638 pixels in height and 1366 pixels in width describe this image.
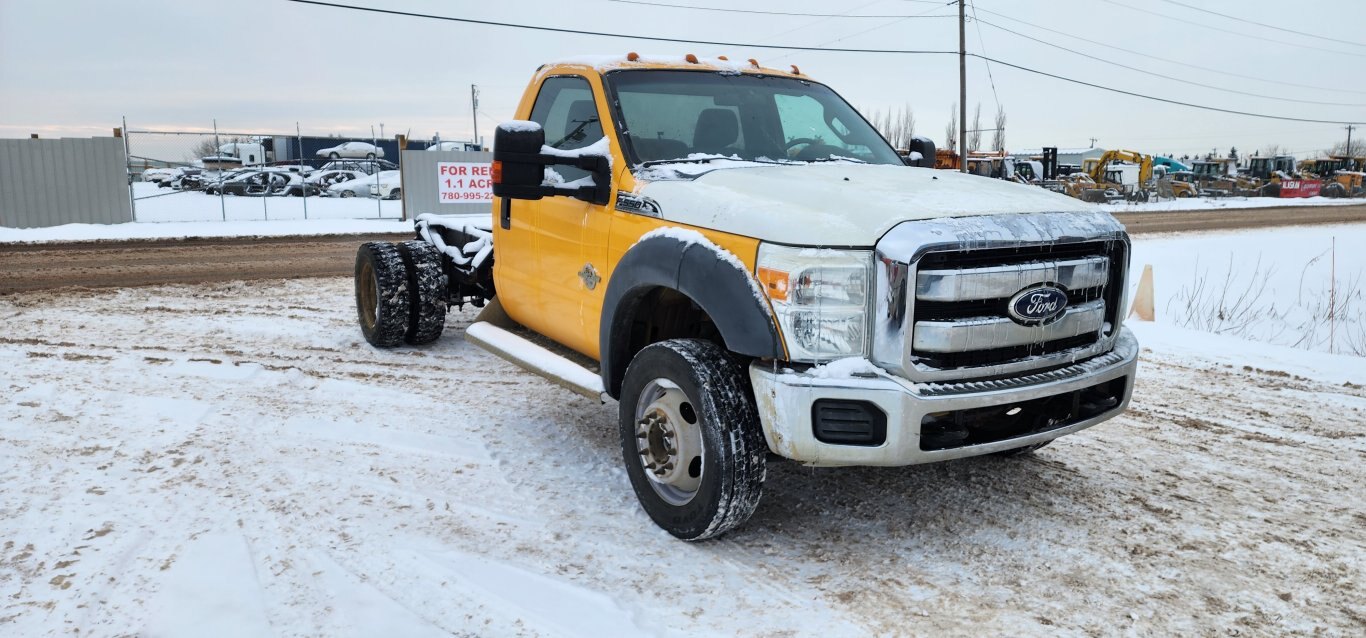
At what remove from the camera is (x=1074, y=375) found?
12.2ft

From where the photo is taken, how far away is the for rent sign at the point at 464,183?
20.5 meters

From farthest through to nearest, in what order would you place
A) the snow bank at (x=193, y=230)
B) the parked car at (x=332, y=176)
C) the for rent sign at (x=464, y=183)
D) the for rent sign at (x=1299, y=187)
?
the for rent sign at (x=1299, y=187) → the parked car at (x=332, y=176) → the for rent sign at (x=464, y=183) → the snow bank at (x=193, y=230)

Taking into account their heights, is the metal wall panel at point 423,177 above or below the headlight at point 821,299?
above

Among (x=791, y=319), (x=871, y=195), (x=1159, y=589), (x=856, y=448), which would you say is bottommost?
(x=1159, y=589)

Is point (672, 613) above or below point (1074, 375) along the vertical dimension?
below

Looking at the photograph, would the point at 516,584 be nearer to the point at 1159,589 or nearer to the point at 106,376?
the point at 1159,589

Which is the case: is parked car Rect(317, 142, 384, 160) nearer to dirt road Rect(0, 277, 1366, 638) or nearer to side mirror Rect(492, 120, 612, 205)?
dirt road Rect(0, 277, 1366, 638)

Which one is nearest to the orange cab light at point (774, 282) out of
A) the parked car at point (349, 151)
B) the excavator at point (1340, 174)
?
the parked car at point (349, 151)

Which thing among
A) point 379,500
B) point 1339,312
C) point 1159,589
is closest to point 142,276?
point 379,500

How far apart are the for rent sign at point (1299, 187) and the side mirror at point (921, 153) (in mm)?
47038

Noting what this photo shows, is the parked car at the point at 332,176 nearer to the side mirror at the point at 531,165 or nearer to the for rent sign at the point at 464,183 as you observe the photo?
the for rent sign at the point at 464,183

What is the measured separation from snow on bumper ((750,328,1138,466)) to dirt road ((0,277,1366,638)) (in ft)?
1.69

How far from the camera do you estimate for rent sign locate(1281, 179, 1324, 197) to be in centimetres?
4425

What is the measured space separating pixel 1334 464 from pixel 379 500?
15.9 ft
